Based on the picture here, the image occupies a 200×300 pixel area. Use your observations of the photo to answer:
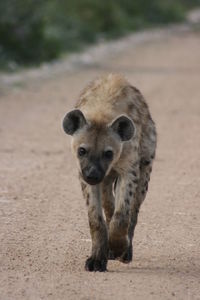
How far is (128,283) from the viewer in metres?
5.42

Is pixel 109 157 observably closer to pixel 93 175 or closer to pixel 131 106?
pixel 93 175

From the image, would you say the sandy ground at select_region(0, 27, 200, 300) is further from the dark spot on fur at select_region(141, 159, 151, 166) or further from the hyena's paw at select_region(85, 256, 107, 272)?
the dark spot on fur at select_region(141, 159, 151, 166)

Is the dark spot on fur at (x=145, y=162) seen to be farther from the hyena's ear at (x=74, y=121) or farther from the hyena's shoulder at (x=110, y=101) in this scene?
the hyena's ear at (x=74, y=121)

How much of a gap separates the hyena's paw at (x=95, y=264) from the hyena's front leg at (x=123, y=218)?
0.52ft

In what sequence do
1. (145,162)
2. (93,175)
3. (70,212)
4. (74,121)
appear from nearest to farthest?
(93,175), (74,121), (145,162), (70,212)

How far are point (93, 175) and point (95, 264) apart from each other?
0.48 metres

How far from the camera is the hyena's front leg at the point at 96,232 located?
18.8ft

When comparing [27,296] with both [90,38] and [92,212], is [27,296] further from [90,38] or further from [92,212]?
[90,38]

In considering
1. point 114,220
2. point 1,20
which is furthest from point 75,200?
Answer: point 1,20

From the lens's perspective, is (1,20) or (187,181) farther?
(1,20)

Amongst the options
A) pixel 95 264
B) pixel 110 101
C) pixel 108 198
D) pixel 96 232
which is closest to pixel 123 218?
pixel 96 232

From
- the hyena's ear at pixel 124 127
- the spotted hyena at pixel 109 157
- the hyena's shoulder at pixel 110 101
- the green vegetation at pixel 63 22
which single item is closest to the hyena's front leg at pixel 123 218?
the spotted hyena at pixel 109 157

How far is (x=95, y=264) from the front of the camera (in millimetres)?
5711

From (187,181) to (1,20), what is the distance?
9222 millimetres
